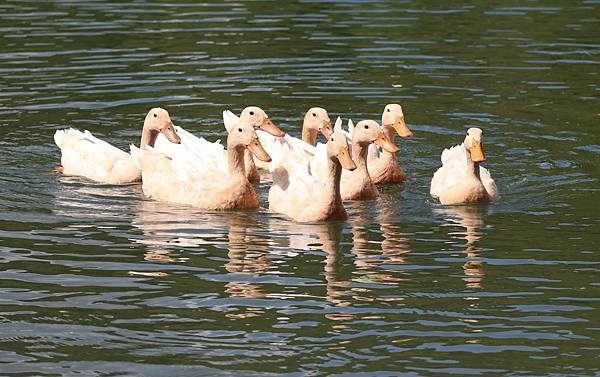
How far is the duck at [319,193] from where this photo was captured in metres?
15.2

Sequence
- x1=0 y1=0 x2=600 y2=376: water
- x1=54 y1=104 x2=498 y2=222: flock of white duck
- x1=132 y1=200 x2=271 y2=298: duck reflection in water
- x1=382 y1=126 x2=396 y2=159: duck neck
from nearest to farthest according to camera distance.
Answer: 1. x1=0 y1=0 x2=600 y2=376: water
2. x1=132 y1=200 x2=271 y2=298: duck reflection in water
3. x1=54 y1=104 x2=498 y2=222: flock of white duck
4. x1=382 y1=126 x2=396 y2=159: duck neck

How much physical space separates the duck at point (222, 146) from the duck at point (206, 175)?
0.08ft

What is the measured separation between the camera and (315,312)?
466 inches

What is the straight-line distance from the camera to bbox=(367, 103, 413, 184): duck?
1719 cm

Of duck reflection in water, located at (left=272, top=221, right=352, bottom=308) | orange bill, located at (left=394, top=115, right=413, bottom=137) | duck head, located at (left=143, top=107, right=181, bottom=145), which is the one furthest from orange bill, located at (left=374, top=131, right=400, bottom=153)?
duck head, located at (left=143, top=107, right=181, bottom=145)

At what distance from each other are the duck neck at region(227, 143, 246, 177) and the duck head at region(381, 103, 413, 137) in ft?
6.96

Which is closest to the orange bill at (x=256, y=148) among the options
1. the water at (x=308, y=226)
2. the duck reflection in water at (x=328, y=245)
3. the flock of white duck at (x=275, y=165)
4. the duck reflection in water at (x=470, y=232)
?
the flock of white duck at (x=275, y=165)

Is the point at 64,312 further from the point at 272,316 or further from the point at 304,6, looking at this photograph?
the point at 304,6

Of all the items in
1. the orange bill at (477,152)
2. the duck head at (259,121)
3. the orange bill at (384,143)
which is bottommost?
the orange bill at (477,152)

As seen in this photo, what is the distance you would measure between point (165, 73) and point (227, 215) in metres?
8.08

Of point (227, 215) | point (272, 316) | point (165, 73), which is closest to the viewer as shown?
point (272, 316)

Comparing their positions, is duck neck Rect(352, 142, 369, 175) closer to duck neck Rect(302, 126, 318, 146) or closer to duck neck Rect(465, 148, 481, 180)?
duck neck Rect(465, 148, 481, 180)

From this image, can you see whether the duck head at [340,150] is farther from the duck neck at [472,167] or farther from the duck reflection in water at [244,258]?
the duck neck at [472,167]

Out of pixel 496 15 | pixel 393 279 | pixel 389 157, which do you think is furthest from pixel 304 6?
pixel 393 279
